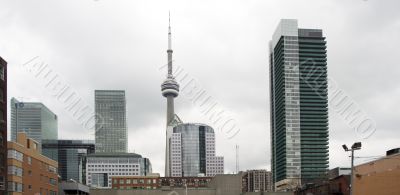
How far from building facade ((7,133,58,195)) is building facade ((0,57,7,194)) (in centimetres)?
731

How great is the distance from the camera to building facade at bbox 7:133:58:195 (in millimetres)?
86688

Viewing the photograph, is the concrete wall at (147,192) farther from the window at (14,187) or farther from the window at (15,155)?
the window at (14,187)

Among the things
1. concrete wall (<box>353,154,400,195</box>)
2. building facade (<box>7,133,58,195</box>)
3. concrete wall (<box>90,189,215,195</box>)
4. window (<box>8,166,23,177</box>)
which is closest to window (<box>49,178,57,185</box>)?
building facade (<box>7,133,58,195</box>)

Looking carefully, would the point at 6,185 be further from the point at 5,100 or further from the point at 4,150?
the point at 5,100

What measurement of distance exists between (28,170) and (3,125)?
18.7 m

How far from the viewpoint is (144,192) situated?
14088 centimetres

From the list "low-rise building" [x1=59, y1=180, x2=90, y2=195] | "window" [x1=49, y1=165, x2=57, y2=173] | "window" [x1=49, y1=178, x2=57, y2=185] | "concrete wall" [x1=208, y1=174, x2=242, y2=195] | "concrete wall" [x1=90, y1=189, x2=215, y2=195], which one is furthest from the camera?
"concrete wall" [x1=208, y1=174, x2=242, y2=195]

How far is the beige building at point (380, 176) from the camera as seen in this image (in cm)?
6525

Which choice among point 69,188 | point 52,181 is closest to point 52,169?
point 52,181

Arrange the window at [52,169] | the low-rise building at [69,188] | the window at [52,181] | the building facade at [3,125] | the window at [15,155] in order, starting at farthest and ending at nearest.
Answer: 1. the low-rise building at [69,188]
2. the window at [52,169]
3. the window at [52,181]
4. the window at [15,155]
5. the building facade at [3,125]

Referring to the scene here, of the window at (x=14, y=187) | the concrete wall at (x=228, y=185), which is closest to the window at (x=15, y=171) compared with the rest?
the window at (x=14, y=187)

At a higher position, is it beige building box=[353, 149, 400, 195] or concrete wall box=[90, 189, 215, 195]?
beige building box=[353, 149, 400, 195]

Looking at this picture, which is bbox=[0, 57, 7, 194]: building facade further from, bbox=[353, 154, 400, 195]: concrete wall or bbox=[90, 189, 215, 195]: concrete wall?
bbox=[90, 189, 215, 195]: concrete wall

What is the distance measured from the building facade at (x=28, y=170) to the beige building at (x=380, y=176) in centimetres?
5439
